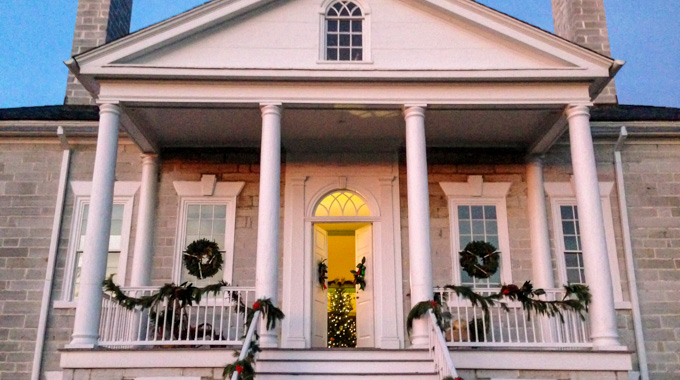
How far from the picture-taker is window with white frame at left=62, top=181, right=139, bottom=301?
1138 cm

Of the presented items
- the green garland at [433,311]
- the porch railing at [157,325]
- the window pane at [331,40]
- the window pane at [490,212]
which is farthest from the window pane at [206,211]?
the window pane at [490,212]

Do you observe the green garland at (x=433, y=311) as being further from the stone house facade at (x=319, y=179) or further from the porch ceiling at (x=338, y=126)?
the porch ceiling at (x=338, y=126)

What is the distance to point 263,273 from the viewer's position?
29.5 ft

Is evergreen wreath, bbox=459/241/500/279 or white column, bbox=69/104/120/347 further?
evergreen wreath, bbox=459/241/500/279

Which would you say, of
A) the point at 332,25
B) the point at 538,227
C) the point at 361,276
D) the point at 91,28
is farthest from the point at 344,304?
the point at 91,28

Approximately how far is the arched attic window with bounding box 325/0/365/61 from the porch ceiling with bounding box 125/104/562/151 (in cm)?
93

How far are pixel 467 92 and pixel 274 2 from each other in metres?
Answer: 3.25

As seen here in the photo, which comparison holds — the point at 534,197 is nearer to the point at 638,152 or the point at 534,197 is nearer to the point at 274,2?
the point at 638,152

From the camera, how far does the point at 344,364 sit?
8.23 meters

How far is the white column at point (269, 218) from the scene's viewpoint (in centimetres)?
894

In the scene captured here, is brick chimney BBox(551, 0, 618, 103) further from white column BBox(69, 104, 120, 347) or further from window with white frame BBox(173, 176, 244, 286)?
white column BBox(69, 104, 120, 347)

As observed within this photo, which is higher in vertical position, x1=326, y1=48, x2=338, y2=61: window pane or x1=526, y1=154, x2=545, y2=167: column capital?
x1=326, y1=48, x2=338, y2=61: window pane

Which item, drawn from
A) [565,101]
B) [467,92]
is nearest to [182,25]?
[467,92]

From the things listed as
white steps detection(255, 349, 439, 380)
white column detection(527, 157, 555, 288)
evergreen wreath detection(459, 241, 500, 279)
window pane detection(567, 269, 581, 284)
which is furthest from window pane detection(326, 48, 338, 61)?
window pane detection(567, 269, 581, 284)
